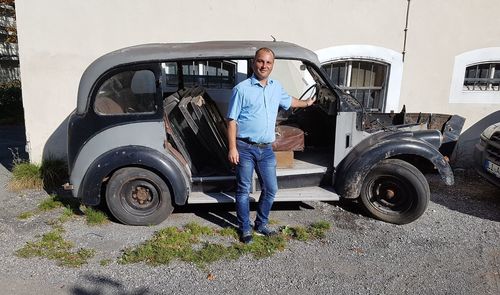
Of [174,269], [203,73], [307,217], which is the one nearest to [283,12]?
[203,73]

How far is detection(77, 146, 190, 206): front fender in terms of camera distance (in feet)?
13.5

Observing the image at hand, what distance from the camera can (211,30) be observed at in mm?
5922

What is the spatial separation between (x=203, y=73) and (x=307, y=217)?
2.51 meters

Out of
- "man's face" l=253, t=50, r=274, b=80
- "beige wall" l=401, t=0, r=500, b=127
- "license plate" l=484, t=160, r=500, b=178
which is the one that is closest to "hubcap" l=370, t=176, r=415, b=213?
"license plate" l=484, t=160, r=500, b=178

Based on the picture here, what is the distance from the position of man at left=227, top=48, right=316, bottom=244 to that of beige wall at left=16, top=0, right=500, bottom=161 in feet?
8.17

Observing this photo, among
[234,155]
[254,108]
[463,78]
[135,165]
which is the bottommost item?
[135,165]

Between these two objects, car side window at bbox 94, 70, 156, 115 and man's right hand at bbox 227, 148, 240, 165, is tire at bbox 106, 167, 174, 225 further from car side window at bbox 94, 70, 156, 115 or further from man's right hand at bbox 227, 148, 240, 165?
man's right hand at bbox 227, 148, 240, 165

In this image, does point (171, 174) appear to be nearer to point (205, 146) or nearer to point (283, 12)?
point (205, 146)

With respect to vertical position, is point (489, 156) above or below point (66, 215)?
above

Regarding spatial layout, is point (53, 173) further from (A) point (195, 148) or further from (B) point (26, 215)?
(A) point (195, 148)

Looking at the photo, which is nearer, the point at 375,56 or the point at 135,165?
the point at 135,165

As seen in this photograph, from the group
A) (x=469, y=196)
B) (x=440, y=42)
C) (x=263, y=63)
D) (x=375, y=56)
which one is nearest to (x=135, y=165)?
(x=263, y=63)

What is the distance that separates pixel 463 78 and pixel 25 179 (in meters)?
6.71

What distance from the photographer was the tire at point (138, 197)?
4.21 metres
